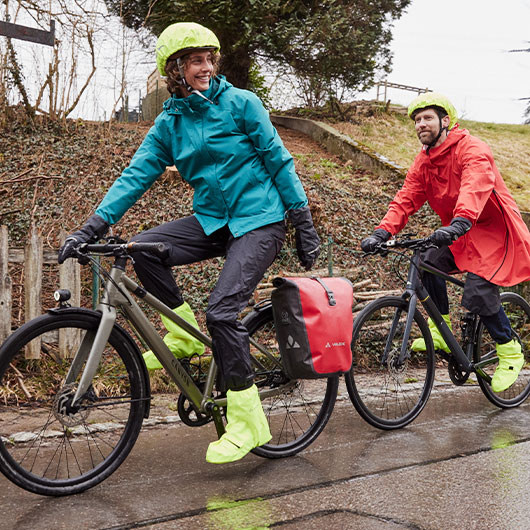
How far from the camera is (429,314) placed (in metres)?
4.86

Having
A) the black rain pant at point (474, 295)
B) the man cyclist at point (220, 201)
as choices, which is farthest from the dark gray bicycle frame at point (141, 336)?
the black rain pant at point (474, 295)

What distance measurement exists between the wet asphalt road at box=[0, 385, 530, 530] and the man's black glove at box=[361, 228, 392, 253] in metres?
1.16

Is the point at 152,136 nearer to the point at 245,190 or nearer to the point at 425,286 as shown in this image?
the point at 245,190

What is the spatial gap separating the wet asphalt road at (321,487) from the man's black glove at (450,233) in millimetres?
1199

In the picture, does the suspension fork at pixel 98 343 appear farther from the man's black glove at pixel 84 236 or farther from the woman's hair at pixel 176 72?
the woman's hair at pixel 176 72

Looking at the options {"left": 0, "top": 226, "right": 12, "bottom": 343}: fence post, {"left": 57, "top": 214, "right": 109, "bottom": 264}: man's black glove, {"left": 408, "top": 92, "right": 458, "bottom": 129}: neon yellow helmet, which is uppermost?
{"left": 408, "top": 92, "right": 458, "bottom": 129}: neon yellow helmet

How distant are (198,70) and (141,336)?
53.7 inches

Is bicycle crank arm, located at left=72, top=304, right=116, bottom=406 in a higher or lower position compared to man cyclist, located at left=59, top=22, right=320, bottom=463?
lower

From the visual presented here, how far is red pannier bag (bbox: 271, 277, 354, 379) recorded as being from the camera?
3.71m

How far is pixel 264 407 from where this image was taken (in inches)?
155

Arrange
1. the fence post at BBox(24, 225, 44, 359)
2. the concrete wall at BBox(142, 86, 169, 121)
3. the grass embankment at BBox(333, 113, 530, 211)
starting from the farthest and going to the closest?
the concrete wall at BBox(142, 86, 169, 121), the grass embankment at BBox(333, 113, 530, 211), the fence post at BBox(24, 225, 44, 359)

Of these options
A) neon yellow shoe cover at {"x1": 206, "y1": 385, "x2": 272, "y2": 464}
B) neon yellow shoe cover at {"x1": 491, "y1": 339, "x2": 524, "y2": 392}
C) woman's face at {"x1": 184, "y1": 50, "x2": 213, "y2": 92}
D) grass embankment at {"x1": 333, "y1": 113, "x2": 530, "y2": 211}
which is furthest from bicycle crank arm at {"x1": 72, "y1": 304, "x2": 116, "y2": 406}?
grass embankment at {"x1": 333, "y1": 113, "x2": 530, "y2": 211}

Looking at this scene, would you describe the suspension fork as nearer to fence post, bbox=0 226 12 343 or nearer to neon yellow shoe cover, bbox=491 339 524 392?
fence post, bbox=0 226 12 343

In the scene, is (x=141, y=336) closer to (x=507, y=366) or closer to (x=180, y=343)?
(x=180, y=343)
